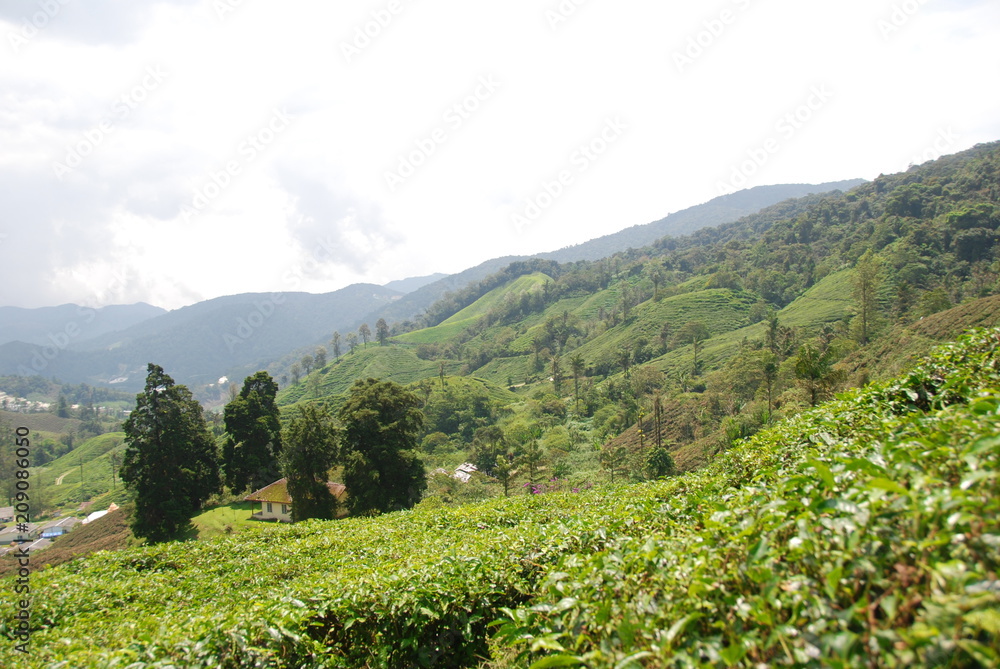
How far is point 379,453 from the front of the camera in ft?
84.6

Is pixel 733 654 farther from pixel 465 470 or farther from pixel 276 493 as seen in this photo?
pixel 465 470

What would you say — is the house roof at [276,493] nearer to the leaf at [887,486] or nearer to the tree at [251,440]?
the tree at [251,440]

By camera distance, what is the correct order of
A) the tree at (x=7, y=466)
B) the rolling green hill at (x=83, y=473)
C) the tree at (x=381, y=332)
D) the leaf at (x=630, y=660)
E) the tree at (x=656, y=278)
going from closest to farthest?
the leaf at (x=630, y=660), the tree at (x=7, y=466), the rolling green hill at (x=83, y=473), the tree at (x=656, y=278), the tree at (x=381, y=332)

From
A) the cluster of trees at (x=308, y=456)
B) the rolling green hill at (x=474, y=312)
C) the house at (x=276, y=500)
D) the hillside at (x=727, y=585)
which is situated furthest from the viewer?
the rolling green hill at (x=474, y=312)

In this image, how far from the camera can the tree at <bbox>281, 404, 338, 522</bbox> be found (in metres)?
25.9

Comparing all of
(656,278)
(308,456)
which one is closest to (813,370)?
(308,456)

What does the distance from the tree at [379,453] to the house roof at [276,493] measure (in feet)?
14.8

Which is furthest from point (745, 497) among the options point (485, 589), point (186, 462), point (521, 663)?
point (186, 462)

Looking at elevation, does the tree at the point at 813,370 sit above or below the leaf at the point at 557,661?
below

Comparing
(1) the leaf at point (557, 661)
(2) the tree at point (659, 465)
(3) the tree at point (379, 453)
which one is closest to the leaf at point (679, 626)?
(1) the leaf at point (557, 661)

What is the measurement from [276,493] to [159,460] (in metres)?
6.61

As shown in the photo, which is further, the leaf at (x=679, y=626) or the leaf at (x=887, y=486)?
the leaf at (x=679, y=626)

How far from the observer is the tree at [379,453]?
25.1 metres

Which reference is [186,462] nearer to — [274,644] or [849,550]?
[274,644]
